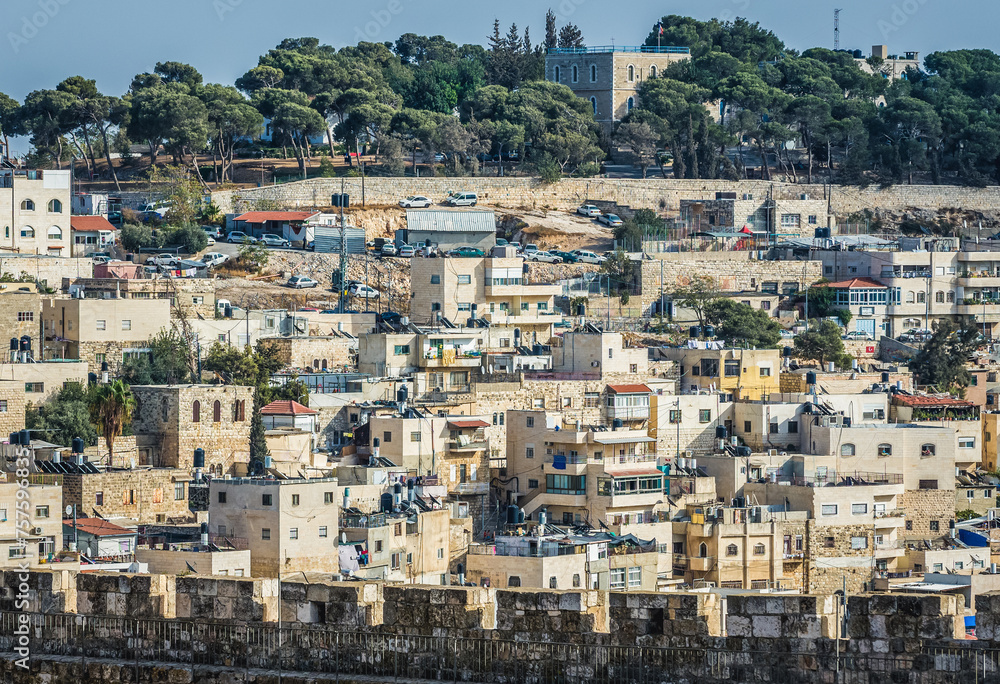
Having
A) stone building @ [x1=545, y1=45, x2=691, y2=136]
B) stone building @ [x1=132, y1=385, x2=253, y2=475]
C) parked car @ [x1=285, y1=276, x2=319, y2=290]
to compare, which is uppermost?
stone building @ [x1=545, y1=45, x2=691, y2=136]

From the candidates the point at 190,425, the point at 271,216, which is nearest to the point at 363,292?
the point at 271,216

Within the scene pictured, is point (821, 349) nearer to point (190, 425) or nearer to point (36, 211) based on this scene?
point (190, 425)

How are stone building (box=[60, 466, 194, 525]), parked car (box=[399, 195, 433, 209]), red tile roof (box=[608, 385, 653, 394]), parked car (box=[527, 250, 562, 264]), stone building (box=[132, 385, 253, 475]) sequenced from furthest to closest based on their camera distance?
parked car (box=[399, 195, 433, 209])
parked car (box=[527, 250, 562, 264])
red tile roof (box=[608, 385, 653, 394])
stone building (box=[132, 385, 253, 475])
stone building (box=[60, 466, 194, 525])

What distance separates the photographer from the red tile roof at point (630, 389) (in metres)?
39.4

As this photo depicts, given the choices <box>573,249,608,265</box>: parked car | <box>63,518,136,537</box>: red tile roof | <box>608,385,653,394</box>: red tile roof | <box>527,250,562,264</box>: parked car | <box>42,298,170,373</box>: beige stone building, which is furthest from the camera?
<box>573,249,608,265</box>: parked car

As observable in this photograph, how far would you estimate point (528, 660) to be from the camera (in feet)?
43.7

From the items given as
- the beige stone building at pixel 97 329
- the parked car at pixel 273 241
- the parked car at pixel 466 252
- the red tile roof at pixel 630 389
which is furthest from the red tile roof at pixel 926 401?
the parked car at pixel 273 241

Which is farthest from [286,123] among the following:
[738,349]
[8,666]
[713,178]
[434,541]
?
[8,666]

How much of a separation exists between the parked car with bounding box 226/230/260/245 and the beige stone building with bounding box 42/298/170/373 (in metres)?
13.3

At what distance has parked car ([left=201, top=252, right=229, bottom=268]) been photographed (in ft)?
171

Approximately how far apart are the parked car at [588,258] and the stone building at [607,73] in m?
16.6

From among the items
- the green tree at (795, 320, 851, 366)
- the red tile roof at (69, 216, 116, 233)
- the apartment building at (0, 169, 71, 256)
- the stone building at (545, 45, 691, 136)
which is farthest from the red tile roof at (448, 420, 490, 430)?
the stone building at (545, 45, 691, 136)

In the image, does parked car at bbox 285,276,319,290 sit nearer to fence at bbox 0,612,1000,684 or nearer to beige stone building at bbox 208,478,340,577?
beige stone building at bbox 208,478,340,577

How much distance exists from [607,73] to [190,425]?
140 feet
